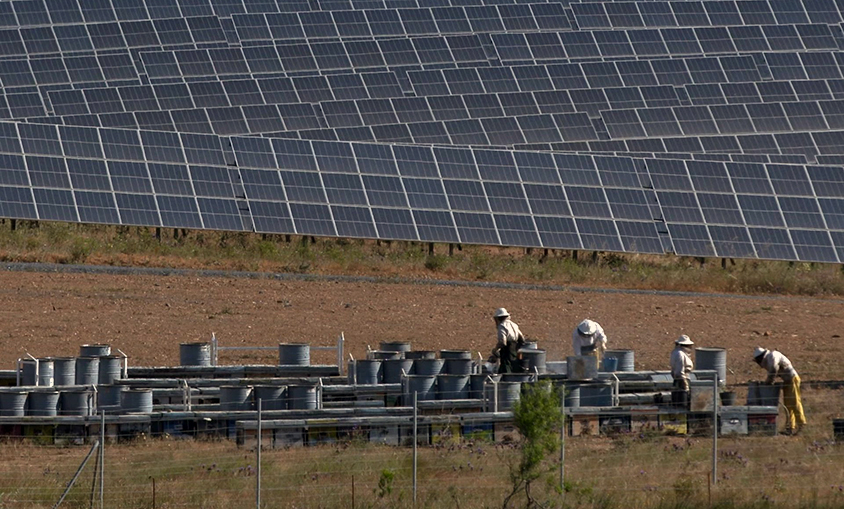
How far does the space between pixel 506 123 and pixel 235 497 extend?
27705mm

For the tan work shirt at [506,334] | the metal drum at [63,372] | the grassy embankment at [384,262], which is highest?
the grassy embankment at [384,262]

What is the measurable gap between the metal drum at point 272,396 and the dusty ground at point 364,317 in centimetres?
514

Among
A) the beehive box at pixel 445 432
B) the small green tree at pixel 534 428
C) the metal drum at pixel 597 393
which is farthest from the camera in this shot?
the metal drum at pixel 597 393

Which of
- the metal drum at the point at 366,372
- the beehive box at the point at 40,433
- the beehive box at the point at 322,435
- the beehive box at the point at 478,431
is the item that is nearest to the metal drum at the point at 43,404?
the beehive box at the point at 40,433

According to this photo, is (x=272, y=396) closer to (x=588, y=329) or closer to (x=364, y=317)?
(x=588, y=329)

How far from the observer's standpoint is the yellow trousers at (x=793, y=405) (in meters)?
17.1

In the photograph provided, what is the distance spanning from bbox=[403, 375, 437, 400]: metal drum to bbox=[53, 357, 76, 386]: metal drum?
4.78 metres

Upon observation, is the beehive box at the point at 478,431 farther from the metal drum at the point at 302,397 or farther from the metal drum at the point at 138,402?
the metal drum at the point at 138,402

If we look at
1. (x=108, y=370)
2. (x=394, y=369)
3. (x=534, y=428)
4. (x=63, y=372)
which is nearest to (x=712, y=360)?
(x=394, y=369)

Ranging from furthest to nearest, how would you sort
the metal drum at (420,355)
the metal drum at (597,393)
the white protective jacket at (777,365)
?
1. the metal drum at (420,355)
2. the white protective jacket at (777,365)
3. the metal drum at (597,393)

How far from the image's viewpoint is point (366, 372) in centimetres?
1906

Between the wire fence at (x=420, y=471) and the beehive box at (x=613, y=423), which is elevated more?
the beehive box at (x=613, y=423)

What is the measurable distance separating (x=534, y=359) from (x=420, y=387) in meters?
2.48

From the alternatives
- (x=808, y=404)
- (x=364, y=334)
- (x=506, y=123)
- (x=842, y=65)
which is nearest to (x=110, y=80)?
(x=506, y=123)
